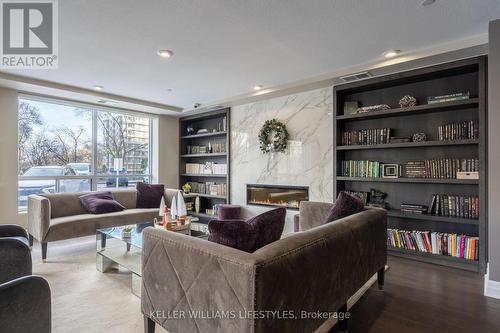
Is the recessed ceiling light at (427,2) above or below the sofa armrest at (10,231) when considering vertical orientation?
above

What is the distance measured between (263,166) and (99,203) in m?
2.64

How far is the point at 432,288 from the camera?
2.52m

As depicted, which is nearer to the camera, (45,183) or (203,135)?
(45,183)

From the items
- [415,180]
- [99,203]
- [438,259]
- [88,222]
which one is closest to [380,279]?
[438,259]

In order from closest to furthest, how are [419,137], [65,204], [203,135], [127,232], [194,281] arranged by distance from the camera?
[194,281]
[127,232]
[419,137]
[65,204]
[203,135]

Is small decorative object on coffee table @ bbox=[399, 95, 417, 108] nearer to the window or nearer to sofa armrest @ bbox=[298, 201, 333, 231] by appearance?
sofa armrest @ bbox=[298, 201, 333, 231]

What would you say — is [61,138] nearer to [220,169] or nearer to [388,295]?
[220,169]

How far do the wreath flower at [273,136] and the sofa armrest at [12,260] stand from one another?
138 inches

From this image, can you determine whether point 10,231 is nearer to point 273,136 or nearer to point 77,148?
point 77,148

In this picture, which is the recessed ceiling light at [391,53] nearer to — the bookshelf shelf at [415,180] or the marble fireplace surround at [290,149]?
the marble fireplace surround at [290,149]

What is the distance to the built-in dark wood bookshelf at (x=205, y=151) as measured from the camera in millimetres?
5543

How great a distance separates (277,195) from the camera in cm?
468

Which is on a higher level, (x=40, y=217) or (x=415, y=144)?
(x=415, y=144)

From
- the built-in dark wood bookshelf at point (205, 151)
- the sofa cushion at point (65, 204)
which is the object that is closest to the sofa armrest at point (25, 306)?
the sofa cushion at point (65, 204)
